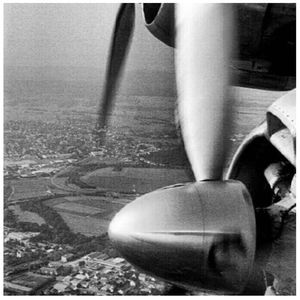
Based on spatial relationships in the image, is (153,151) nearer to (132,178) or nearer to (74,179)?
(132,178)

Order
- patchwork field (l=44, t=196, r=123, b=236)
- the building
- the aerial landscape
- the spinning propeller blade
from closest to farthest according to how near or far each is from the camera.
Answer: the spinning propeller blade
the building
the aerial landscape
patchwork field (l=44, t=196, r=123, b=236)

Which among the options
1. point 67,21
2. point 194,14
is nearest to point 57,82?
point 67,21

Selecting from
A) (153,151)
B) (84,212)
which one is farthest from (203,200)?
(84,212)

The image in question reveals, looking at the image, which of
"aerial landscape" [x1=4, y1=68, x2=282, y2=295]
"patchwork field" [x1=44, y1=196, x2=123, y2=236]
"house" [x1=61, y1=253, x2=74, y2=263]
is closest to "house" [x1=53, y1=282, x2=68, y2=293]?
"aerial landscape" [x1=4, y1=68, x2=282, y2=295]

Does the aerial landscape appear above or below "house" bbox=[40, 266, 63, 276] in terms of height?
above

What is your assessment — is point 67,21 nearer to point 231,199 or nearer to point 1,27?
point 1,27

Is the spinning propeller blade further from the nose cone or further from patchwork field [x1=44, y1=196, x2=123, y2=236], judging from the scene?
patchwork field [x1=44, y1=196, x2=123, y2=236]

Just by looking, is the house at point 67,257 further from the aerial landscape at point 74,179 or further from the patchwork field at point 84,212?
the patchwork field at point 84,212

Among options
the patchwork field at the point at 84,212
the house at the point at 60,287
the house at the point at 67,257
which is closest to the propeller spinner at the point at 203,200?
the house at the point at 60,287
